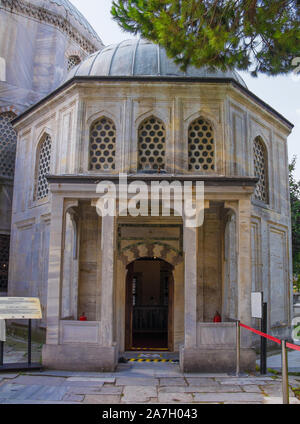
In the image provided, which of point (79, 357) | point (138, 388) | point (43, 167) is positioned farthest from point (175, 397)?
point (43, 167)

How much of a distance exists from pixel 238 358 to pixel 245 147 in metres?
5.53

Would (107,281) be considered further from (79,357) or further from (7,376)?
(7,376)

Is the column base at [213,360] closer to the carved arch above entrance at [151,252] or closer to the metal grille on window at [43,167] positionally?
the carved arch above entrance at [151,252]

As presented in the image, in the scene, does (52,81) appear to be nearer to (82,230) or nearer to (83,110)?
(83,110)

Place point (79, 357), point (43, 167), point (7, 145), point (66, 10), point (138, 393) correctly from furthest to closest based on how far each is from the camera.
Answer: point (66, 10)
point (7, 145)
point (43, 167)
point (79, 357)
point (138, 393)

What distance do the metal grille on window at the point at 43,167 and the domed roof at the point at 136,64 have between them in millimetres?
2312

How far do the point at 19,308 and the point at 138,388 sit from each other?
2.77 meters

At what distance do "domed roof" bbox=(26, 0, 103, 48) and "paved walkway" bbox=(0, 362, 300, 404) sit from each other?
14244mm

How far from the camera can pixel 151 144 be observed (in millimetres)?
10305

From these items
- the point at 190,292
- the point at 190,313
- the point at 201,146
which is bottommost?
the point at 190,313

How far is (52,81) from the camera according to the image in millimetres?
15625

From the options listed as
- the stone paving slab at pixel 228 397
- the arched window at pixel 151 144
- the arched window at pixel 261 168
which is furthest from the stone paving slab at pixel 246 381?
the arched window at pixel 261 168

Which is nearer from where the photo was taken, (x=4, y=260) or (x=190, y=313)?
(x=190, y=313)
